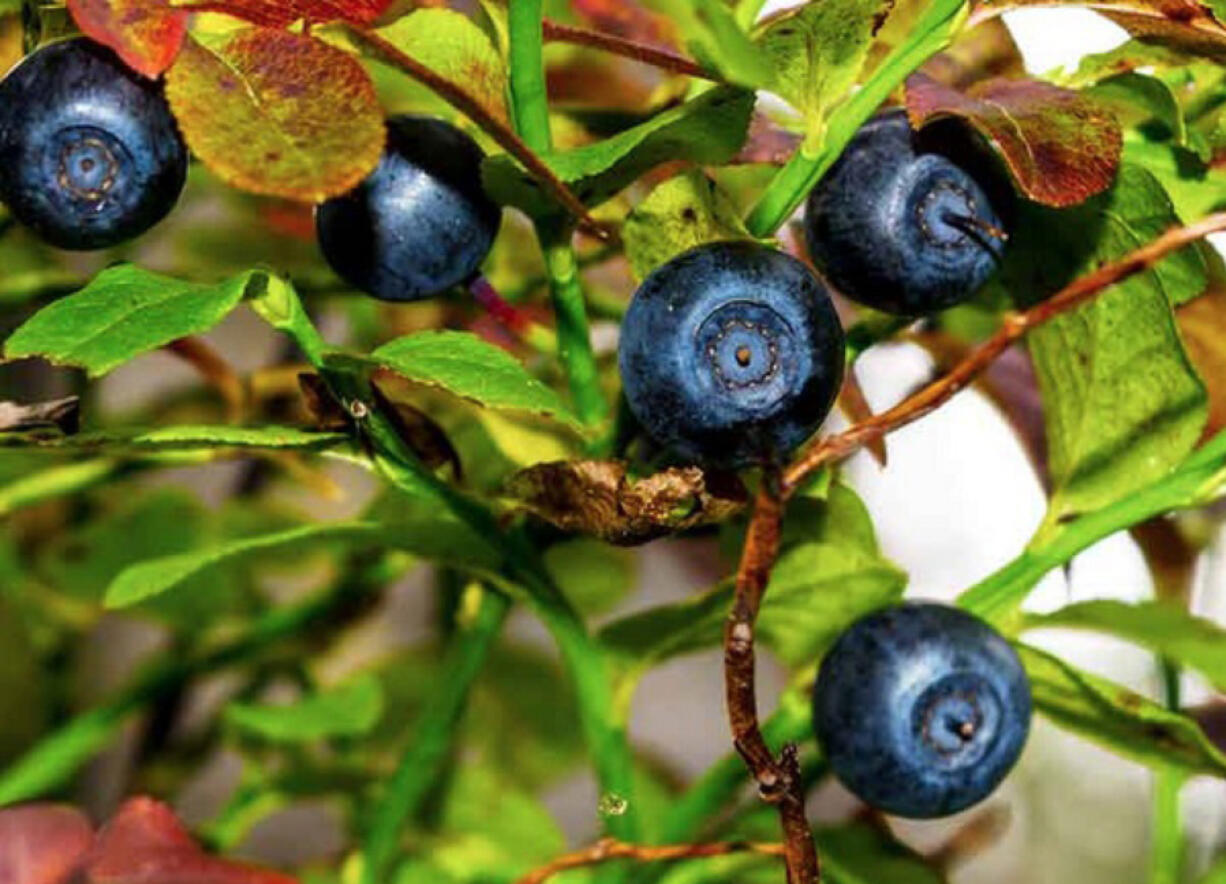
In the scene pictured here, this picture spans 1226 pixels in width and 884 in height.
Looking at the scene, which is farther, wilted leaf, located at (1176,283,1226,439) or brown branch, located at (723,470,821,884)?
wilted leaf, located at (1176,283,1226,439)

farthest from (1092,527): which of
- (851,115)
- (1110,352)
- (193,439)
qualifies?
(193,439)

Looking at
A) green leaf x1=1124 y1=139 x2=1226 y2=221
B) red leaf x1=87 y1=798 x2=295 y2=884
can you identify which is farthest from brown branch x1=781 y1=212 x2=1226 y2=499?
red leaf x1=87 y1=798 x2=295 y2=884

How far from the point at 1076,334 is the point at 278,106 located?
0.28m

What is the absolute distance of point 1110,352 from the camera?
0.57 metres

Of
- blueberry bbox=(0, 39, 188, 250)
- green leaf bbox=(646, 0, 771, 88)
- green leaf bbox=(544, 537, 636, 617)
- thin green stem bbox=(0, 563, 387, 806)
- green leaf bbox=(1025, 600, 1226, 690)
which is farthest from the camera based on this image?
green leaf bbox=(544, 537, 636, 617)

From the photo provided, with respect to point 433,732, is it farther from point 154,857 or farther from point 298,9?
point 298,9

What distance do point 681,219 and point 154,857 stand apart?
252mm

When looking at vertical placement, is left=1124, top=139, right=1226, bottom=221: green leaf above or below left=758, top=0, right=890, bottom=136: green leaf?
above

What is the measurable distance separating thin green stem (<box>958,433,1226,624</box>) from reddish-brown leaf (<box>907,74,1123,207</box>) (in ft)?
0.34

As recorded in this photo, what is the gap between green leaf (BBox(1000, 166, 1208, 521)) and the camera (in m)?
0.53

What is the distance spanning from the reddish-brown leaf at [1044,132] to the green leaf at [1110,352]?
41 mm

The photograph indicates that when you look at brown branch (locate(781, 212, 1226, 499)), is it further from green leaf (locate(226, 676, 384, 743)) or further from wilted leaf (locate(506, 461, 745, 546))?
green leaf (locate(226, 676, 384, 743))

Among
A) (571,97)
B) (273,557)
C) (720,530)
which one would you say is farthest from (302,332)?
(273,557)

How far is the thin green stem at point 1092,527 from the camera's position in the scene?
0.53m
